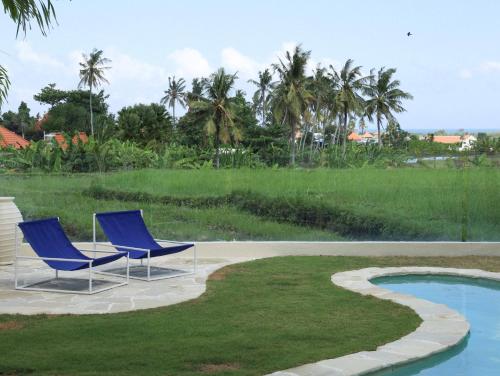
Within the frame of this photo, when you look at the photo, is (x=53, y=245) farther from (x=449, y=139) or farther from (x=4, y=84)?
(x=449, y=139)

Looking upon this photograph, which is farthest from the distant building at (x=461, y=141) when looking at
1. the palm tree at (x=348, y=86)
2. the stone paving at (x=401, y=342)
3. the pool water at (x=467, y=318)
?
the palm tree at (x=348, y=86)

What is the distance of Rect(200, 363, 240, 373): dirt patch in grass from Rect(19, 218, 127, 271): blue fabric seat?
331 cm

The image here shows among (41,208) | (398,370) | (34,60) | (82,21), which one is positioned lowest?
(398,370)

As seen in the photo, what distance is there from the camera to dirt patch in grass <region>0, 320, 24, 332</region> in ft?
19.7

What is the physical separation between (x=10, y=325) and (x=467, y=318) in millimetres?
4761

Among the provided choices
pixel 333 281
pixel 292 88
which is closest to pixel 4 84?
pixel 333 281

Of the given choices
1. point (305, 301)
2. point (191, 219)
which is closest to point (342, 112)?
point (191, 219)

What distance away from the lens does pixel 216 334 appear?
5867 millimetres

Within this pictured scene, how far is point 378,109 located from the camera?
50.0 meters

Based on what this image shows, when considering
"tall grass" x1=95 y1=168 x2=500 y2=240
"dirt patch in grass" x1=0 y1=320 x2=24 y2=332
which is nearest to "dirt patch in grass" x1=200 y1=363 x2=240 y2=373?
"dirt patch in grass" x1=0 y1=320 x2=24 y2=332

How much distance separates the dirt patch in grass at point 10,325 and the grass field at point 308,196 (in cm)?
575

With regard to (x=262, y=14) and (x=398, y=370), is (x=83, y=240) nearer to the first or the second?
(x=262, y=14)

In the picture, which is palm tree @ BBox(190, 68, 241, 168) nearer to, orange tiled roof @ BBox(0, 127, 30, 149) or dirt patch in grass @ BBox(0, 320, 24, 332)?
orange tiled roof @ BBox(0, 127, 30, 149)

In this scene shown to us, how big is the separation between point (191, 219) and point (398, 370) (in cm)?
728
